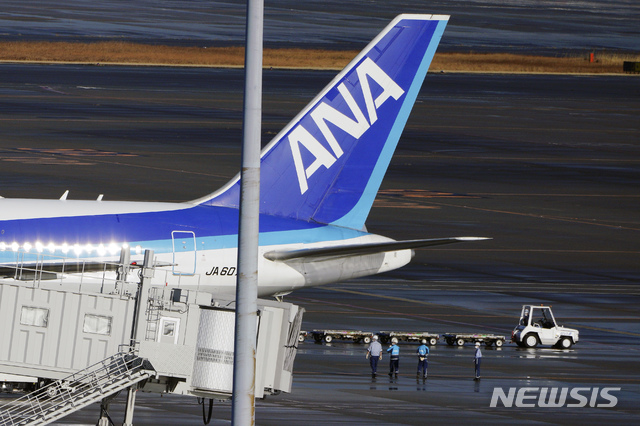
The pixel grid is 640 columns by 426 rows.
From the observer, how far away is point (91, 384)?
26781 mm

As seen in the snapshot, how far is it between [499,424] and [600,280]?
28.1m

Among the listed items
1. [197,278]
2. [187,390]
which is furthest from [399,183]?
[187,390]

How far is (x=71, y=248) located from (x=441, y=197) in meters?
47.5

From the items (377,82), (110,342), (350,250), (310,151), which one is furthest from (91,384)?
(377,82)

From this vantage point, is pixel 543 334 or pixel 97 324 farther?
pixel 543 334

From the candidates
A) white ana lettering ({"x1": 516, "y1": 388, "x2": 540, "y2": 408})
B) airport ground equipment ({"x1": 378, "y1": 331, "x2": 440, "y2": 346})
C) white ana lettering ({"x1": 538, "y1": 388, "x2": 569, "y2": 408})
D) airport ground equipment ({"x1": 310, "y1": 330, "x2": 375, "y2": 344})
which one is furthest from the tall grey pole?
airport ground equipment ({"x1": 310, "y1": 330, "x2": 375, "y2": 344})

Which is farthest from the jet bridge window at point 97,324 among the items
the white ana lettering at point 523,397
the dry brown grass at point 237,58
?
the dry brown grass at point 237,58

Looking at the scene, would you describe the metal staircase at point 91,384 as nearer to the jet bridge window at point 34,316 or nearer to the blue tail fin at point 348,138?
the jet bridge window at point 34,316

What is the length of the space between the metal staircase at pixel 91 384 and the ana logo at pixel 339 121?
13989 millimetres

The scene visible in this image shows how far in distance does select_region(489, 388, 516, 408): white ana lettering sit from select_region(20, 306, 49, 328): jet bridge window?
48.3 feet

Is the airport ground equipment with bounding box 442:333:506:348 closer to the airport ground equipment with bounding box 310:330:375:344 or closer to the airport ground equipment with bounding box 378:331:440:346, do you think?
the airport ground equipment with bounding box 378:331:440:346

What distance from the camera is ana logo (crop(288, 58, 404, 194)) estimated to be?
3953 centimetres

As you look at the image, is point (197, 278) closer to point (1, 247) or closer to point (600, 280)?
point (1, 247)

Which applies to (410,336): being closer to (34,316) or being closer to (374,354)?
(374,354)
